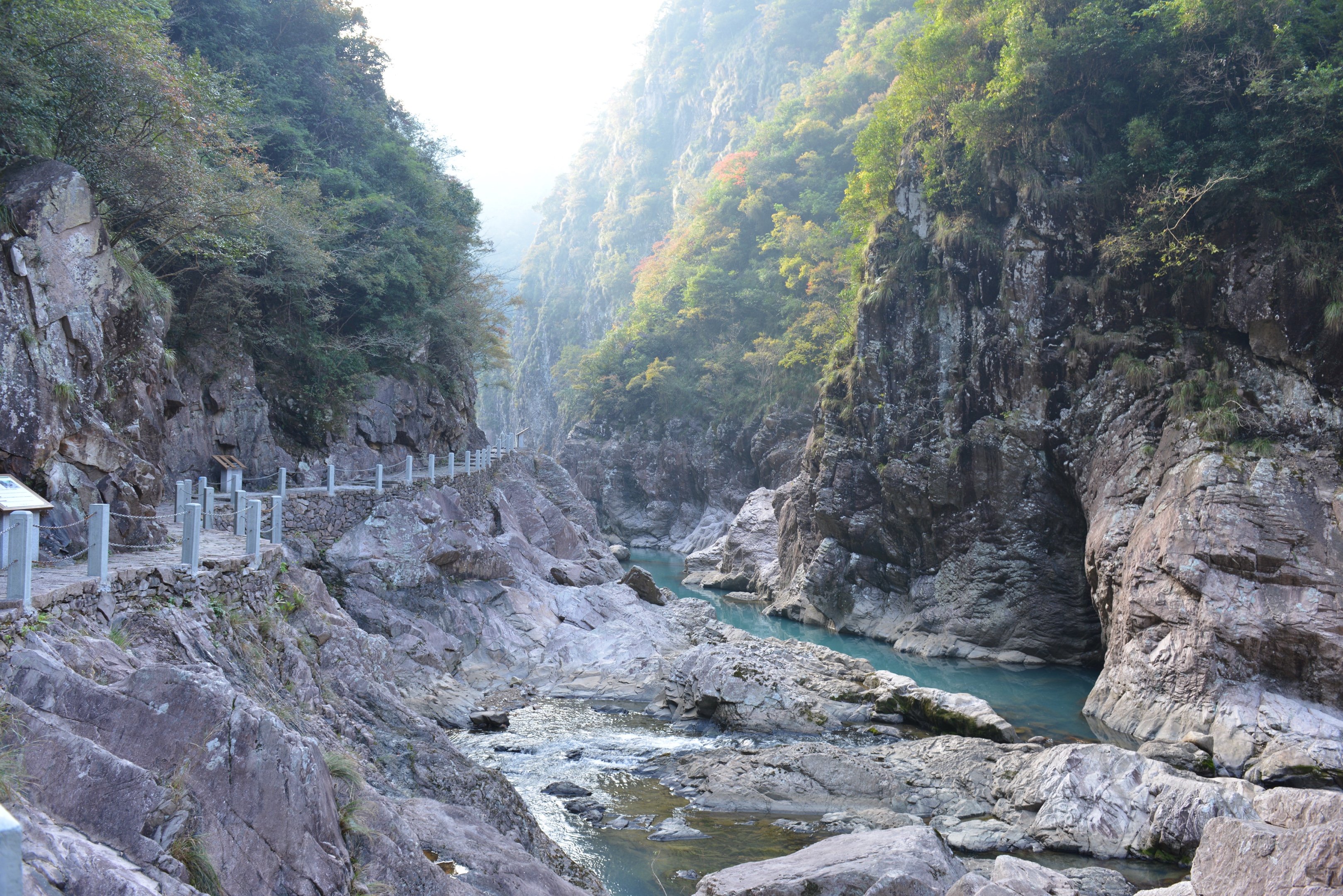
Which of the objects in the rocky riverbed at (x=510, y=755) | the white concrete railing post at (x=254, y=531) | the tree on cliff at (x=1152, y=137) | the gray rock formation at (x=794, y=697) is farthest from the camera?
the tree on cliff at (x=1152, y=137)

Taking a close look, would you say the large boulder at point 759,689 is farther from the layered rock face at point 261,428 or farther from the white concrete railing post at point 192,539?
the layered rock face at point 261,428

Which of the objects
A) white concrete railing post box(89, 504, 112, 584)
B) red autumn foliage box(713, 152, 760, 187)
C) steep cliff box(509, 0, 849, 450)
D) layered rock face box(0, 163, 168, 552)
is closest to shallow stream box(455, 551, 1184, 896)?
white concrete railing post box(89, 504, 112, 584)

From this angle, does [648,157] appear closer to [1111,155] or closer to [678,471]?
Result: [678,471]

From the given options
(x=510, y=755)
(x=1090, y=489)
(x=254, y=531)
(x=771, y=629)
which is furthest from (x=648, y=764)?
(x=771, y=629)

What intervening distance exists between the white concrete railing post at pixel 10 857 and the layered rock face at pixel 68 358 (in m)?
6.87

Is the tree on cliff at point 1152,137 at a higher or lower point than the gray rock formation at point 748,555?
higher

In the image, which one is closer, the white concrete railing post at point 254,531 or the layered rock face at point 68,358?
the layered rock face at point 68,358

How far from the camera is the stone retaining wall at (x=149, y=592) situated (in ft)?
17.1

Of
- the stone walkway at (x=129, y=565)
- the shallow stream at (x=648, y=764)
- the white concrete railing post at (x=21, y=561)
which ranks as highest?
the white concrete railing post at (x=21, y=561)

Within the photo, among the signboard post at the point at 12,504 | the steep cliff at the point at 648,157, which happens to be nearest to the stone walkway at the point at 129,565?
the signboard post at the point at 12,504

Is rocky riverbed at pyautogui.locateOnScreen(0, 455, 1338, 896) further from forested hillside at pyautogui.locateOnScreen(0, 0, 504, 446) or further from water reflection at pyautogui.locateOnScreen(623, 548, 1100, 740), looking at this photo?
forested hillside at pyautogui.locateOnScreen(0, 0, 504, 446)

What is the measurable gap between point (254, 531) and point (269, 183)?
1137 centimetres

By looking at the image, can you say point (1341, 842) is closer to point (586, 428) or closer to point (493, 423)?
point (586, 428)

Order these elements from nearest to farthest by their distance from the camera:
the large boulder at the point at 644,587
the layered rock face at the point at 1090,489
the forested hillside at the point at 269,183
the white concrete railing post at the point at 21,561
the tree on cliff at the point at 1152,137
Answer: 1. the white concrete railing post at the point at 21,561
2. the forested hillside at the point at 269,183
3. the layered rock face at the point at 1090,489
4. the tree on cliff at the point at 1152,137
5. the large boulder at the point at 644,587
